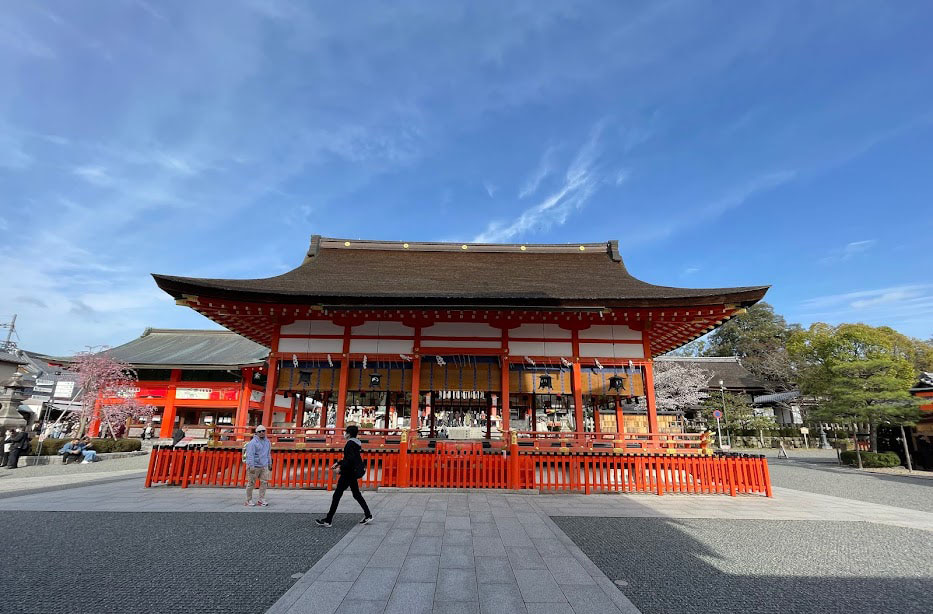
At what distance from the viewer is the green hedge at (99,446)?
16.0 meters

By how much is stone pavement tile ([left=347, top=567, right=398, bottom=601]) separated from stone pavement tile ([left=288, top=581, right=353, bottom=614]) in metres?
0.10

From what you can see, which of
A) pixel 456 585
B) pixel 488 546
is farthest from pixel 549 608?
pixel 488 546

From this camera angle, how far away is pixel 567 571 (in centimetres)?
449

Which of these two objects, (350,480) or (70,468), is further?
(70,468)

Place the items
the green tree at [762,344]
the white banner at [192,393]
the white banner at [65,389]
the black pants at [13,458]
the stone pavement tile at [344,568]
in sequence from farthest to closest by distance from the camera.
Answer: the green tree at [762,344], the white banner at [65,389], the white banner at [192,393], the black pants at [13,458], the stone pavement tile at [344,568]

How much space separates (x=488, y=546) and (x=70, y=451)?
1970 cm

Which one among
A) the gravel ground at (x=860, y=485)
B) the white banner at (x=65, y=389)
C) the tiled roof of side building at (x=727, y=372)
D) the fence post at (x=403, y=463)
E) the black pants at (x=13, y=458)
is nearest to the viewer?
the fence post at (x=403, y=463)

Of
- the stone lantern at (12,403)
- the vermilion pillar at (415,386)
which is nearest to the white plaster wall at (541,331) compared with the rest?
the vermilion pillar at (415,386)

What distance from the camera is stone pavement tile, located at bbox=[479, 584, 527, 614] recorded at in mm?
3527

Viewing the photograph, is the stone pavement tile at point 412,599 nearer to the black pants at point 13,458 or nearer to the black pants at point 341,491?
the black pants at point 341,491

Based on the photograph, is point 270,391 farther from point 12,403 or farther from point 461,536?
point 12,403

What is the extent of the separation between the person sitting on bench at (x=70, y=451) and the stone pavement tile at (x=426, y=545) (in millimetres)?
18574

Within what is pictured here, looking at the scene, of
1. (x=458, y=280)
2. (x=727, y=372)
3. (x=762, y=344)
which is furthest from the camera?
(x=762, y=344)

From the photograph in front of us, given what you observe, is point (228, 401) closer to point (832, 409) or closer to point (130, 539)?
point (130, 539)
